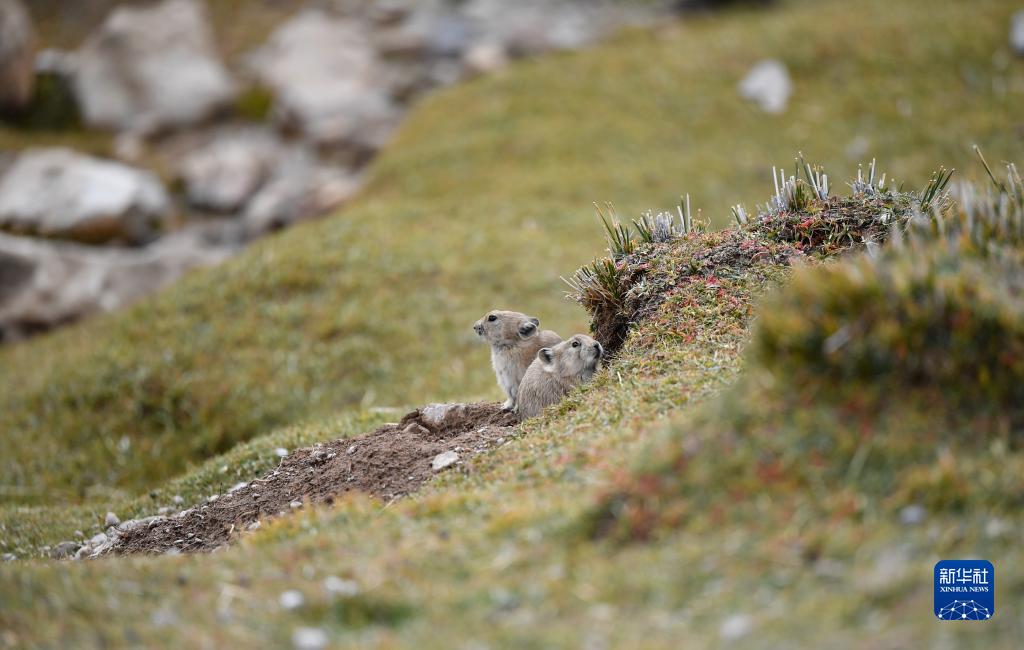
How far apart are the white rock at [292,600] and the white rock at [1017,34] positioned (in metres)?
27.2

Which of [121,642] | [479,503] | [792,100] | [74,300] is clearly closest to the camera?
[121,642]

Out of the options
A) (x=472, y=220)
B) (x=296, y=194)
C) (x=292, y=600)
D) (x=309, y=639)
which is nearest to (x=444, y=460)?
(x=292, y=600)

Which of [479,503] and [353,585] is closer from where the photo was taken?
[353,585]

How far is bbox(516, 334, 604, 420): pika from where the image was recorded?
8922 millimetres

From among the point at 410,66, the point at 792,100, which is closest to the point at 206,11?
the point at 410,66

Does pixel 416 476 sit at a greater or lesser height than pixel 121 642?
lesser

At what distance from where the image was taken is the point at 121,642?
506 centimetres

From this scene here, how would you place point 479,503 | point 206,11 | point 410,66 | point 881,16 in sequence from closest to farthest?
point 479,503 → point 881,16 → point 410,66 → point 206,11

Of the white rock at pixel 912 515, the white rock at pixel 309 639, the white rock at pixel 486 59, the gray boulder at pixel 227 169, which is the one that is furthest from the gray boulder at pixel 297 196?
the white rock at pixel 912 515

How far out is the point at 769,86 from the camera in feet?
87.7

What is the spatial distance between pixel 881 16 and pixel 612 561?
27.7 meters

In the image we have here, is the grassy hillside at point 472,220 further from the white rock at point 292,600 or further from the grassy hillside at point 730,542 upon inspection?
the white rock at point 292,600

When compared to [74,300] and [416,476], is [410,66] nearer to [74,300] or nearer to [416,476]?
[74,300]

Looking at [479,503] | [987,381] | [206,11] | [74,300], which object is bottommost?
[74,300]
